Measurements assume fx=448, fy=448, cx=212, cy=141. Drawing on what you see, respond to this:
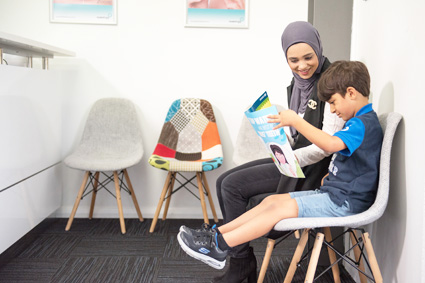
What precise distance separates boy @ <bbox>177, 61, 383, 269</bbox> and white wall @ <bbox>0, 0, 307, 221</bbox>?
170 cm

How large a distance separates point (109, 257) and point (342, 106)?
167cm

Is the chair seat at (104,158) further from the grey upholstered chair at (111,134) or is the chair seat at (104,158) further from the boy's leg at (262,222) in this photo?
the boy's leg at (262,222)

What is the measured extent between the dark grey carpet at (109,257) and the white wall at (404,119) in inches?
22.8

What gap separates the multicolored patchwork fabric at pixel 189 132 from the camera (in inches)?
129

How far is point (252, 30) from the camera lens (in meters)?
3.41

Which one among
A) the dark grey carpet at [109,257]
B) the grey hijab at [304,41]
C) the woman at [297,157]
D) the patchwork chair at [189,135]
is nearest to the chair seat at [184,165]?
the patchwork chair at [189,135]

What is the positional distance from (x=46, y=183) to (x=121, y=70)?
1.01 meters

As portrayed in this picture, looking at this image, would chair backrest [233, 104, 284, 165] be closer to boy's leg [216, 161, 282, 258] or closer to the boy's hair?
boy's leg [216, 161, 282, 258]

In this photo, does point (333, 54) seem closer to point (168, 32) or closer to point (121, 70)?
point (168, 32)

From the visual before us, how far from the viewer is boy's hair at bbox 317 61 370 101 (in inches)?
67.2

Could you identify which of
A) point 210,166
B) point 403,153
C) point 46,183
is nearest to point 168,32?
point 210,166

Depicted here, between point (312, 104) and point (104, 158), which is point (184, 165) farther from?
point (312, 104)

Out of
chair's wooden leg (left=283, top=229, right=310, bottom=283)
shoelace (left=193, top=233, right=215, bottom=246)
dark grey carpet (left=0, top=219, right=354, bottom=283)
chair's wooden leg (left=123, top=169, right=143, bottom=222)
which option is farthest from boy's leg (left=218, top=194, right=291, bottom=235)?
chair's wooden leg (left=123, top=169, right=143, bottom=222)

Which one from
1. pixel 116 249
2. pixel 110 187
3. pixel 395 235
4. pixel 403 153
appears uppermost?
pixel 403 153
